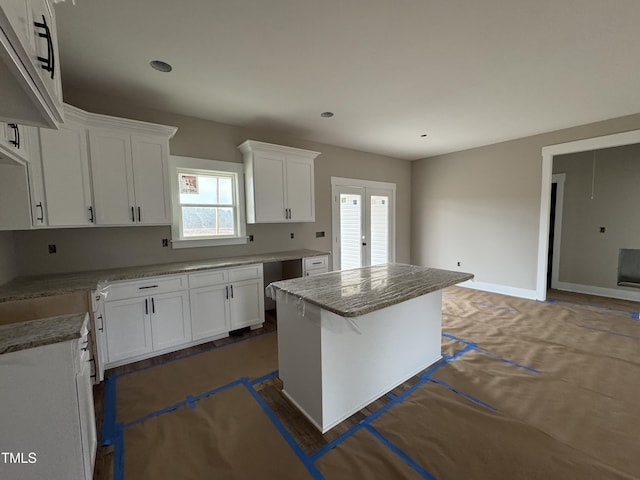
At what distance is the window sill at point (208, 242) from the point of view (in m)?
3.30

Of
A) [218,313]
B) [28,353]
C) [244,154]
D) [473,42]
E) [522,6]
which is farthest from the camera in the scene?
[244,154]

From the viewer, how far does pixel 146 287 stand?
2631mm

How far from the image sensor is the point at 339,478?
147 centimetres

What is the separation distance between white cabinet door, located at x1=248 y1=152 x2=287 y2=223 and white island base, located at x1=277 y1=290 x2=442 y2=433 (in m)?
1.83

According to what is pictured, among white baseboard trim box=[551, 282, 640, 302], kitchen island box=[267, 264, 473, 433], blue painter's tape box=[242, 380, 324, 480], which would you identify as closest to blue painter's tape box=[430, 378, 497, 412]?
kitchen island box=[267, 264, 473, 433]

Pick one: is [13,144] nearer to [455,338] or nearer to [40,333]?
[40,333]

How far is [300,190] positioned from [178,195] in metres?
1.64

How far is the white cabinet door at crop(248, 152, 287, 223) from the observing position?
11.8 ft

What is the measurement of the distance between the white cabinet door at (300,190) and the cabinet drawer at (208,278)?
1310 mm

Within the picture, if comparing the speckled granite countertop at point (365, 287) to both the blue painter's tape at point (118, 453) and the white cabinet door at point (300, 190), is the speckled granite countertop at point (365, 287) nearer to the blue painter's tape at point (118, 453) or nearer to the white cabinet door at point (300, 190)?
the blue painter's tape at point (118, 453)

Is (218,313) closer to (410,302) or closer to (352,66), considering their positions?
(410,302)

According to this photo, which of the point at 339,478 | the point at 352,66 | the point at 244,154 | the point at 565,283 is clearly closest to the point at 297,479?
the point at 339,478

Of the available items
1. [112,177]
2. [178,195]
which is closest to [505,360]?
[178,195]

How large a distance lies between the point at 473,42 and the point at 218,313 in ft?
11.4
